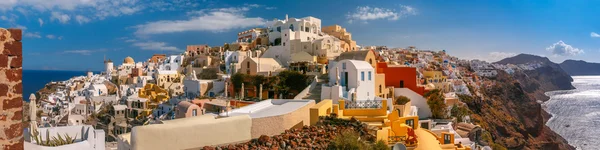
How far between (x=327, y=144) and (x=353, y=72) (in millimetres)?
13523

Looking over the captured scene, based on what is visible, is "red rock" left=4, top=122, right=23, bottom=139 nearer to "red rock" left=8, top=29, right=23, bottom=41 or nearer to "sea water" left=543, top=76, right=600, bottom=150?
"red rock" left=8, top=29, right=23, bottom=41

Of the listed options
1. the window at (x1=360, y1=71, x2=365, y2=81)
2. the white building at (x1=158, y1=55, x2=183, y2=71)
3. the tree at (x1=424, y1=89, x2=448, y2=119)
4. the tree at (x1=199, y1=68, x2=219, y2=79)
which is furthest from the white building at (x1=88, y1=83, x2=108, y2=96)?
the tree at (x1=424, y1=89, x2=448, y2=119)

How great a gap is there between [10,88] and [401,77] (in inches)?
982

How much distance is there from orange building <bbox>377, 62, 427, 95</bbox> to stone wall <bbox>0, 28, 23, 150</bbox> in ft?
79.5

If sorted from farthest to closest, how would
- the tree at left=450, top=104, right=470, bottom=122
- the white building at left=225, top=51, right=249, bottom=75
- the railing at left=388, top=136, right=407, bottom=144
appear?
the white building at left=225, top=51, right=249, bottom=75 < the tree at left=450, top=104, right=470, bottom=122 < the railing at left=388, top=136, right=407, bottom=144

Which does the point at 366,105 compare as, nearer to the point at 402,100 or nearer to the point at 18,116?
the point at 18,116

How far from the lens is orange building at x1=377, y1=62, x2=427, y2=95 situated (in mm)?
26656

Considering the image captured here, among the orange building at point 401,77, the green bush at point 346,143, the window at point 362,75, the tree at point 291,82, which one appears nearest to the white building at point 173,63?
the tree at point 291,82

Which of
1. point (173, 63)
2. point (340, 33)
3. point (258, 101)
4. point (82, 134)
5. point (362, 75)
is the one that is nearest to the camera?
point (82, 134)

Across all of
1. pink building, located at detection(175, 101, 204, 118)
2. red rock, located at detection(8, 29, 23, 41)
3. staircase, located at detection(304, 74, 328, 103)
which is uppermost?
red rock, located at detection(8, 29, 23, 41)

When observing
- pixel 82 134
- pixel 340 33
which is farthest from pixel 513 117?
pixel 82 134

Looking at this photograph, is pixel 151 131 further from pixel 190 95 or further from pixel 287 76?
pixel 190 95

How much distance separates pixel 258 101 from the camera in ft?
82.9

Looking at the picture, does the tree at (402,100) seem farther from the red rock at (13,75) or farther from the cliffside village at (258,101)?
the red rock at (13,75)
